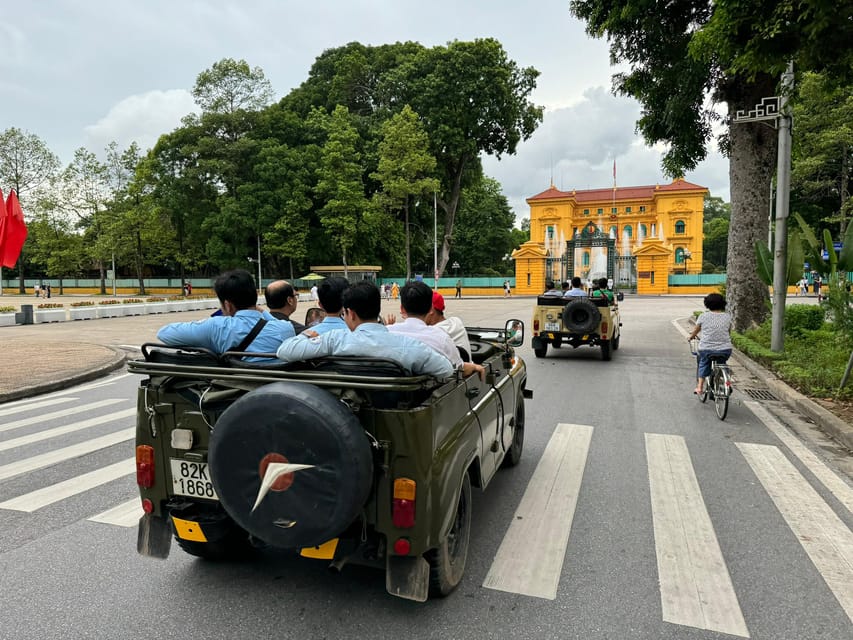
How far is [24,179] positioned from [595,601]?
53434 millimetres

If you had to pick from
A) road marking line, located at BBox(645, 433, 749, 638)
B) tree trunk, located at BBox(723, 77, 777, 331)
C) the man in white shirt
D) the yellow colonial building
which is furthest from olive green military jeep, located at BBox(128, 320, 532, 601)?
the yellow colonial building

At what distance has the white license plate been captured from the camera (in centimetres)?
295

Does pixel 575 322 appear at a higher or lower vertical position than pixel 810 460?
higher

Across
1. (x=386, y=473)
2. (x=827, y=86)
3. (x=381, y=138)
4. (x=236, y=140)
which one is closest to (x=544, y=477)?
(x=386, y=473)

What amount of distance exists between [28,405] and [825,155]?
139 feet

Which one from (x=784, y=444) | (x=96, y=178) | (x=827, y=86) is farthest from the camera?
(x=96, y=178)

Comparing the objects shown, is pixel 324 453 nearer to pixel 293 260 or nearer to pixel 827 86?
pixel 827 86

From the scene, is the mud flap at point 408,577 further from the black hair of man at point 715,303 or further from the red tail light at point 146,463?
the black hair of man at point 715,303

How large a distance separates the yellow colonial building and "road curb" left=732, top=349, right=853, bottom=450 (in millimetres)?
41369

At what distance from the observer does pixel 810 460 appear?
5.39 metres

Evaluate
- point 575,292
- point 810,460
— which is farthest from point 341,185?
point 810,460

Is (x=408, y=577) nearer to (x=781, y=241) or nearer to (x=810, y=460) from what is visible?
(x=810, y=460)

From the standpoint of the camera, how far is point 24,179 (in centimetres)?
4359

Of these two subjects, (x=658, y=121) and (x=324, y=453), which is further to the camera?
(x=658, y=121)
